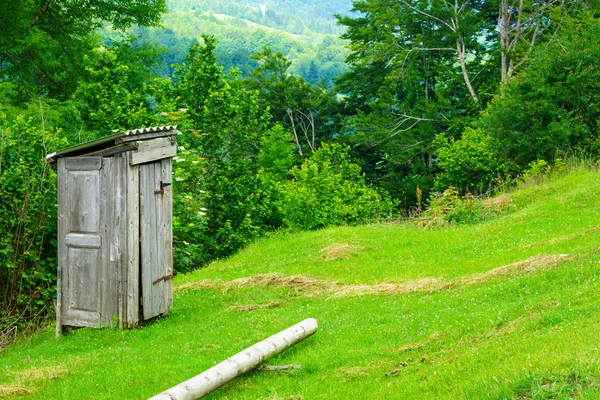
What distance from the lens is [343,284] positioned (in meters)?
12.3

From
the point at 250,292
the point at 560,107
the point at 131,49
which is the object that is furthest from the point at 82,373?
the point at 131,49

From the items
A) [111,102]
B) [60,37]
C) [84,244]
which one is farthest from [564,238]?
[60,37]

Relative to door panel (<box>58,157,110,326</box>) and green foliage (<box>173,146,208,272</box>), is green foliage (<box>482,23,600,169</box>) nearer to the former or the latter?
green foliage (<box>173,146,208,272</box>)

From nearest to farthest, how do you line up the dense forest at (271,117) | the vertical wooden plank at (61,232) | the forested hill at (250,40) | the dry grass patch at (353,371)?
the dry grass patch at (353,371)
the vertical wooden plank at (61,232)
the dense forest at (271,117)
the forested hill at (250,40)

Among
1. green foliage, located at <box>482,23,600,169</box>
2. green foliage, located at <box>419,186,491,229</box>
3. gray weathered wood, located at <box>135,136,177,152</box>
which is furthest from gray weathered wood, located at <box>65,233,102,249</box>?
green foliage, located at <box>482,23,600,169</box>

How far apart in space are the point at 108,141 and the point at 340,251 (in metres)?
6.15

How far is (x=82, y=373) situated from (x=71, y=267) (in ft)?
9.32

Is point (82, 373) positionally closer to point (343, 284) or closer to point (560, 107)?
point (343, 284)

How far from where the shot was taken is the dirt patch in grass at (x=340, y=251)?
14602 millimetres

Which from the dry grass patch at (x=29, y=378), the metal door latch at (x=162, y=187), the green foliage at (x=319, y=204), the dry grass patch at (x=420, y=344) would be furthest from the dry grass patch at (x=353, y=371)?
the green foliage at (x=319, y=204)

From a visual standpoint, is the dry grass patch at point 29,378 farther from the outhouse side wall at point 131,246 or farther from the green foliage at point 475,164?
the green foliage at point 475,164

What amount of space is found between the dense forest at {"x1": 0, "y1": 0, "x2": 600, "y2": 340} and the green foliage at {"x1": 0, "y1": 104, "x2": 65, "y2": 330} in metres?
0.03

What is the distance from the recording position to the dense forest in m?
13.0

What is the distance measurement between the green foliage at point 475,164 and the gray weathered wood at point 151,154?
12.8 metres
